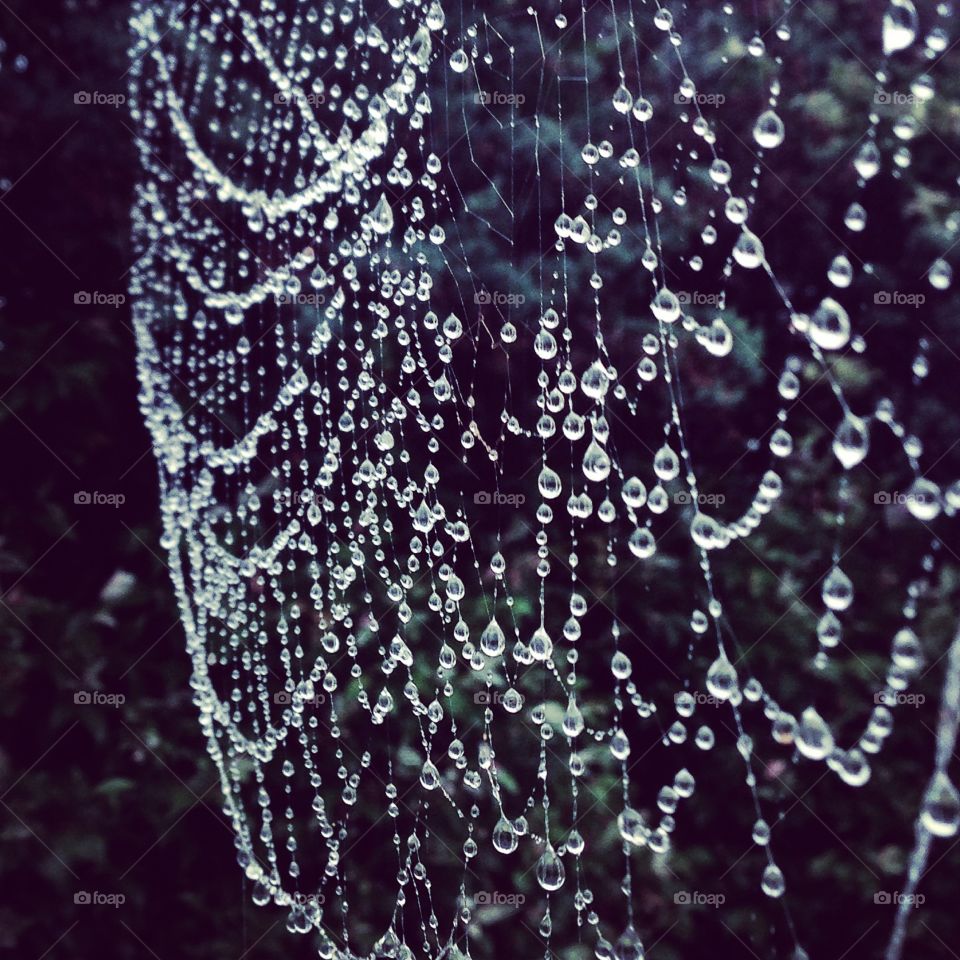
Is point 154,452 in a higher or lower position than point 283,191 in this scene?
lower

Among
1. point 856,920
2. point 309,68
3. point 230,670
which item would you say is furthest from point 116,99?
point 856,920

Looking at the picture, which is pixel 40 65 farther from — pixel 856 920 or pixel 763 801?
pixel 856 920

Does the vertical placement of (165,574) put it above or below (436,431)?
below

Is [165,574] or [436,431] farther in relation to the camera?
[165,574]
